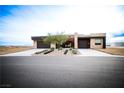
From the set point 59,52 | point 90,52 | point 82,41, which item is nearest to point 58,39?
point 59,52

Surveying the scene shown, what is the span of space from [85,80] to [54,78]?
0.87m

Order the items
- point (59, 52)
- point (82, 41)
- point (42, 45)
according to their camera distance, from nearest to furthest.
Result: point (59, 52) → point (42, 45) → point (82, 41)

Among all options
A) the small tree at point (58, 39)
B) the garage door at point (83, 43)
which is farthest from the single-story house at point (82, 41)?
the small tree at point (58, 39)

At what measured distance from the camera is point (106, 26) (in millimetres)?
6598

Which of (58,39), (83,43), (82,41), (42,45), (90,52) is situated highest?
(58,39)

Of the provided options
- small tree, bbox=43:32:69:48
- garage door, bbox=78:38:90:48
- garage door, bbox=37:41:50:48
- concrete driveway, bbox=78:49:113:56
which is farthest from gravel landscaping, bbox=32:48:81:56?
garage door, bbox=78:38:90:48

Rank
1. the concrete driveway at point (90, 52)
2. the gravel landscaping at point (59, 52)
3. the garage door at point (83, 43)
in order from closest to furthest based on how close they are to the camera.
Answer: the gravel landscaping at point (59, 52)
the concrete driveway at point (90, 52)
the garage door at point (83, 43)

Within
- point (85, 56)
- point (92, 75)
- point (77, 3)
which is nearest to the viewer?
point (92, 75)

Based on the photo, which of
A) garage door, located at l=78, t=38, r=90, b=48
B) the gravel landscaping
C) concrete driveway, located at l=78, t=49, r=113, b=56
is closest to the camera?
the gravel landscaping

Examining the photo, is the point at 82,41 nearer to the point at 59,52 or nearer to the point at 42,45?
the point at 59,52

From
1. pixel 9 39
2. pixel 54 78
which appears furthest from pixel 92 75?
pixel 9 39

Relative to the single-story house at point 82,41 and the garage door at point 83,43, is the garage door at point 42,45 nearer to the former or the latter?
the single-story house at point 82,41

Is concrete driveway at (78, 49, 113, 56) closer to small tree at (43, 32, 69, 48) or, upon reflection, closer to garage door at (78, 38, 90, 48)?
garage door at (78, 38, 90, 48)
